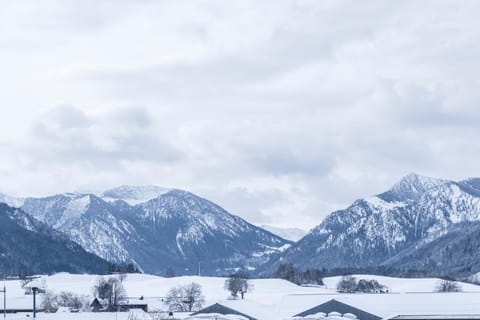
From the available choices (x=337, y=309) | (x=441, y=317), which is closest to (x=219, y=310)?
(x=337, y=309)

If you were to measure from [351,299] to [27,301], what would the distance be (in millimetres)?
60970

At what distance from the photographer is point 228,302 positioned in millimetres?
151125

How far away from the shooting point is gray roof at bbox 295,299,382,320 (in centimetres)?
13962

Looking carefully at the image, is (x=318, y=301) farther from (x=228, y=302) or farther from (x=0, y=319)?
(x=0, y=319)

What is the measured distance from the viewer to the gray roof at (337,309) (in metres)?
140

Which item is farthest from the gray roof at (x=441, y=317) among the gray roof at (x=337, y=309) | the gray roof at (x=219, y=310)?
the gray roof at (x=219, y=310)

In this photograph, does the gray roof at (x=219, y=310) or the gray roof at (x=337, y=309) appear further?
the gray roof at (x=219, y=310)

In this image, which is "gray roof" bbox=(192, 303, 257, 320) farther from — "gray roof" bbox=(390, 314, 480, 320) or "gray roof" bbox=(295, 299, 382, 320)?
"gray roof" bbox=(390, 314, 480, 320)

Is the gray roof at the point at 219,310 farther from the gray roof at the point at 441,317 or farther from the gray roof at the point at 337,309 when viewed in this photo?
the gray roof at the point at 441,317

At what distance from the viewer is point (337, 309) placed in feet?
465

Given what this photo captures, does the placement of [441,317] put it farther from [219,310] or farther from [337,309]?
[219,310]

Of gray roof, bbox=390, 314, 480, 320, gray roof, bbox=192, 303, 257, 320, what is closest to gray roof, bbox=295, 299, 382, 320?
gray roof, bbox=192, 303, 257, 320

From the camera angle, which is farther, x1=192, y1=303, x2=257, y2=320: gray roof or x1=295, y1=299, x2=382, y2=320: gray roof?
x1=192, y1=303, x2=257, y2=320: gray roof

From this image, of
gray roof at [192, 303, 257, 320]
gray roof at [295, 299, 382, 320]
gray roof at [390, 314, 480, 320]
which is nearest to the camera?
gray roof at [390, 314, 480, 320]
